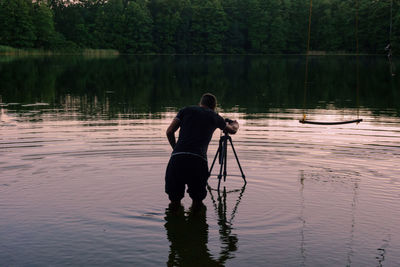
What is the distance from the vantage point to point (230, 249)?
7723 mm

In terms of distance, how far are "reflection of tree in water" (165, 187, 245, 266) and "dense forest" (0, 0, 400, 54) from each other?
12272 centimetres


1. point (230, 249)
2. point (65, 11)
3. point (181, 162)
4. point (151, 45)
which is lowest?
point (230, 249)

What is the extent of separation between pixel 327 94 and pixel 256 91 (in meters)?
4.97

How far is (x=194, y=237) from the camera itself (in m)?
8.23

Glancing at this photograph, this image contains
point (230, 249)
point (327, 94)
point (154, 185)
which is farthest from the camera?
point (327, 94)

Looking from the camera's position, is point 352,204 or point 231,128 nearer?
point 231,128

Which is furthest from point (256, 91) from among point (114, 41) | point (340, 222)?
point (114, 41)

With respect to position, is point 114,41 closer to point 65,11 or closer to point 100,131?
point 65,11

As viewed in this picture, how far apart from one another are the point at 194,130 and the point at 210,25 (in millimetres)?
151804

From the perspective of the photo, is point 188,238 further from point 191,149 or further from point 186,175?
point 191,149

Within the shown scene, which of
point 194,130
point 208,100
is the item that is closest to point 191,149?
point 194,130

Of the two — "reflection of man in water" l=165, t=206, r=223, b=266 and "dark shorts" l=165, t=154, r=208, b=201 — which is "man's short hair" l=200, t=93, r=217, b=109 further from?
"reflection of man in water" l=165, t=206, r=223, b=266

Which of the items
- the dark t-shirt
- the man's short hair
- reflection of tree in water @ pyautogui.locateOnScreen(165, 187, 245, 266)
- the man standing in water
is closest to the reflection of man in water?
reflection of tree in water @ pyautogui.locateOnScreen(165, 187, 245, 266)

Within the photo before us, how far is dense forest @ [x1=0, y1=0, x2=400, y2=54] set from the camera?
135812 millimetres
